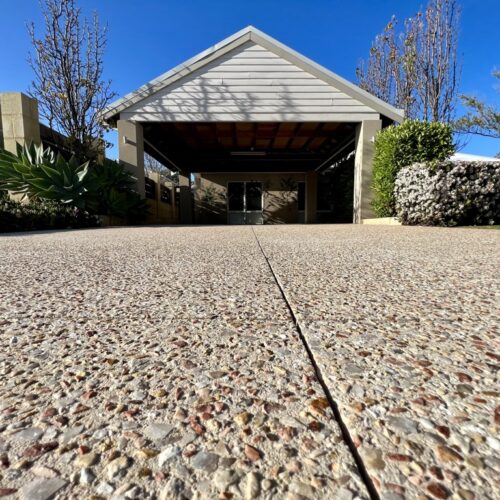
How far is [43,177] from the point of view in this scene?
7.04 metres

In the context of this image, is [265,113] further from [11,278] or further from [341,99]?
[11,278]

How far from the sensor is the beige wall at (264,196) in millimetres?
14539

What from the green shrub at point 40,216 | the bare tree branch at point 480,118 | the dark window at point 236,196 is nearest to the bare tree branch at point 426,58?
the bare tree branch at point 480,118

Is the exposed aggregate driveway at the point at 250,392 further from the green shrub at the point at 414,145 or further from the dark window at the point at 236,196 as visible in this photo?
the dark window at the point at 236,196

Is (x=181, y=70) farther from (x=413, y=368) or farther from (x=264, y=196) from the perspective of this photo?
(x=413, y=368)

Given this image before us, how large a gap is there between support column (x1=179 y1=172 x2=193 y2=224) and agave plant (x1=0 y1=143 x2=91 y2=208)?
287 inches

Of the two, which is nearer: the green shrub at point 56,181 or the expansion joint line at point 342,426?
the expansion joint line at point 342,426

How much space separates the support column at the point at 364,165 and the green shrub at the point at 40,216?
6.45m

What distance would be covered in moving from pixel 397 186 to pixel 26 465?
300 inches

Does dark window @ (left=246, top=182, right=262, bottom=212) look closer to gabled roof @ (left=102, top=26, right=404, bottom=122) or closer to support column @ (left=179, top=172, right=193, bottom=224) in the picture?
support column @ (left=179, top=172, right=193, bottom=224)

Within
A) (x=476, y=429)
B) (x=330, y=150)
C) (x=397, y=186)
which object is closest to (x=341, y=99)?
(x=397, y=186)

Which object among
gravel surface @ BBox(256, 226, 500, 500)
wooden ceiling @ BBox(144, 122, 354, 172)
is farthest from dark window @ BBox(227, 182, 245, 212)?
gravel surface @ BBox(256, 226, 500, 500)

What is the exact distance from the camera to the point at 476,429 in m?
0.69

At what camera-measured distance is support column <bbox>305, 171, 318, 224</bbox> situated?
1459 centimetres
